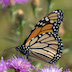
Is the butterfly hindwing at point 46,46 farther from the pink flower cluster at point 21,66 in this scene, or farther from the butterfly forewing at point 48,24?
the pink flower cluster at point 21,66

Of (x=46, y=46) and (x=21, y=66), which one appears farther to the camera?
(x=46, y=46)

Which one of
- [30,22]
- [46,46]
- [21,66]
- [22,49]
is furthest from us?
[30,22]

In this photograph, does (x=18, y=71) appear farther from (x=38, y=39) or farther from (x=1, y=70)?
(x=38, y=39)

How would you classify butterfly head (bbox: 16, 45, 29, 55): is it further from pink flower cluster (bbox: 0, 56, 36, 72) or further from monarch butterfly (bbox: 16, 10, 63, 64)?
pink flower cluster (bbox: 0, 56, 36, 72)

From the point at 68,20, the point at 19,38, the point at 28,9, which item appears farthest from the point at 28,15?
the point at 19,38

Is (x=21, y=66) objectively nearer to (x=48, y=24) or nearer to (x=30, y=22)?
(x=48, y=24)

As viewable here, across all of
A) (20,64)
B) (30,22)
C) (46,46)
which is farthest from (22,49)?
(30,22)

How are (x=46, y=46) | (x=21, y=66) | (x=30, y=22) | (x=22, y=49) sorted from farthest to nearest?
(x=30, y=22), (x=46, y=46), (x=22, y=49), (x=21, y=66)

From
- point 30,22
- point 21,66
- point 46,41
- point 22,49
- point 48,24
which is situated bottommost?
point 21,66
